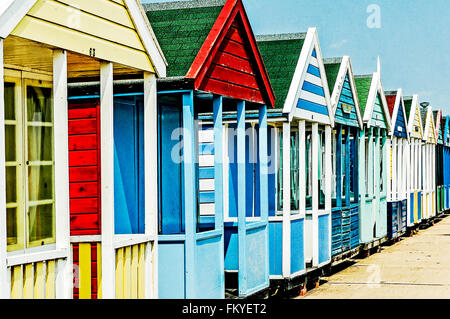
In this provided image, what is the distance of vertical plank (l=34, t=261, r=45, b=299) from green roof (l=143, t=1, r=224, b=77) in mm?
2820

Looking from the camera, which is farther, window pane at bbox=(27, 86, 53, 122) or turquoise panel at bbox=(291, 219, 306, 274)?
turquoise panel at bbox=(291, 219, 306, 274)

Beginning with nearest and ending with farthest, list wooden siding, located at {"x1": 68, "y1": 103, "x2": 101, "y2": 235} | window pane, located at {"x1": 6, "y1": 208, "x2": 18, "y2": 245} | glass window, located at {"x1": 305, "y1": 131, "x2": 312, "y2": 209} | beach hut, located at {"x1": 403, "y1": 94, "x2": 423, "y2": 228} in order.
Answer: window pane, located at {"x1": 6, "y1": 208, "x2": 18, "y2": 245} < wooden siding, located at {"x1": 68, "y1": 103, "x2": 101, "y2": 235} < glass window, located at {"x1": 305, "y1": 131, "x2": 312, "y2": 209} < beach hut, located at {"x1": 403, "y1": 94, "x2": 423, "y2": 228}

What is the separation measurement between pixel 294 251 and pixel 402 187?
10.0 meters

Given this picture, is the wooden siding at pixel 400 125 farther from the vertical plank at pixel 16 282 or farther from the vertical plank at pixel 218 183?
the vertical plank at pixel 16 282

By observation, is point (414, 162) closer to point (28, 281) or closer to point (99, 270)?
point (99, 270)

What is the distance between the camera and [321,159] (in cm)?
1460

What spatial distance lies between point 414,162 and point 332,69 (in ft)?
30.3

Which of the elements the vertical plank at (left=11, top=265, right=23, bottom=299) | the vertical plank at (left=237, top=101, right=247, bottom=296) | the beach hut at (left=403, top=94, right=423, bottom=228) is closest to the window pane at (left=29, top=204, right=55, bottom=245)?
the vertical plank at (left=11, top=265, right=23, bottom=299)

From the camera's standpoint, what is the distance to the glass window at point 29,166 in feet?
20.7

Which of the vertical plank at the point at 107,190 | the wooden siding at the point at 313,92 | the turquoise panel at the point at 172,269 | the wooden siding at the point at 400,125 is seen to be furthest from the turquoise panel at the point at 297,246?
the wooden siding at the point at 400,125

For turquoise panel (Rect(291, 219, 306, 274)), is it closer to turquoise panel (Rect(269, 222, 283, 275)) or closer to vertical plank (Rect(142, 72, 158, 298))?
turquoise panel (Rect(269, 222, 283, 275))

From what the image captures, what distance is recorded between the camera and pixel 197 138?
9.17 metres

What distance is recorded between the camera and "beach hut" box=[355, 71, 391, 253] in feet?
53.2
